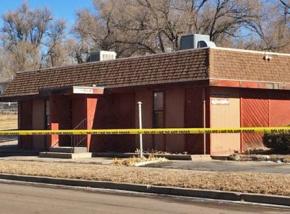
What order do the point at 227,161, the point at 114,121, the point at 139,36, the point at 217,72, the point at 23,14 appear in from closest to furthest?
the point at 227,161
the point at 217,72
the point at 114,121
the point at 139,36
the point at 23,14

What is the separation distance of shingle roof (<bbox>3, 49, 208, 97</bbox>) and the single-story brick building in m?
0.04

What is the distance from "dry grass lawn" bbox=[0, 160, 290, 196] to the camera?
579 inches

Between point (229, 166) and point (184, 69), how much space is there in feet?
19.8

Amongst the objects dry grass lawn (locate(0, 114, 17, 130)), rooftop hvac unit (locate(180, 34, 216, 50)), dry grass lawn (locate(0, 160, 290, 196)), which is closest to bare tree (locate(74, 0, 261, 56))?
dry grass lawn (locate(0, 114, 17, 130))

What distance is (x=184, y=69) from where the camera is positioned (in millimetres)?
24984

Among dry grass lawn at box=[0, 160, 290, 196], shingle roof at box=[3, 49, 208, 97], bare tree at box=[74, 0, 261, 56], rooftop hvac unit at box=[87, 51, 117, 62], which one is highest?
bare tree at box=[74, 0, 261, 56]

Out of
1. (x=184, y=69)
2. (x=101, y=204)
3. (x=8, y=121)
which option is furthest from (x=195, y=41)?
(x=8, y=121)

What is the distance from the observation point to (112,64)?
92.8 feet

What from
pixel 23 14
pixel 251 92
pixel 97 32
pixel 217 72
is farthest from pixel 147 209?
pixel 23 14

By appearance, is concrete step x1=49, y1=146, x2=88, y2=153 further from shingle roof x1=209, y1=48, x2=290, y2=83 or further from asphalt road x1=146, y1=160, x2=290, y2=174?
shingle roof x1=209, y1=48, x2=290, y2=83

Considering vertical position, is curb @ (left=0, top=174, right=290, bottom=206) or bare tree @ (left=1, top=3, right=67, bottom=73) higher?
bare tree @ (left=1, top=3, right=67, bottom=73)

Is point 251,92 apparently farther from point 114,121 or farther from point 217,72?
point 114,121

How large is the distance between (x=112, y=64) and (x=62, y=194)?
1321 centimetres

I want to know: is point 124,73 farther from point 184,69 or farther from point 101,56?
point 101,56
